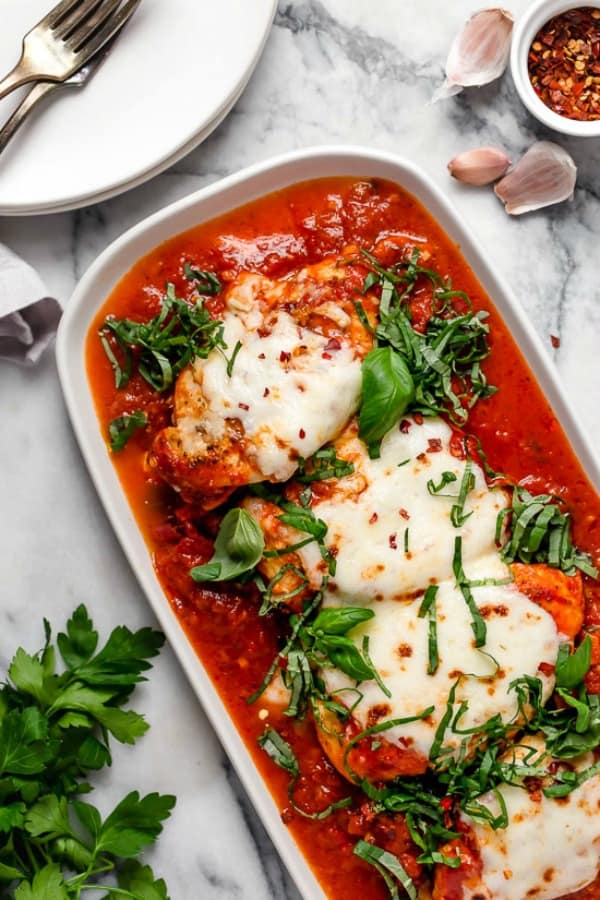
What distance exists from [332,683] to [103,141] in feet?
5.93

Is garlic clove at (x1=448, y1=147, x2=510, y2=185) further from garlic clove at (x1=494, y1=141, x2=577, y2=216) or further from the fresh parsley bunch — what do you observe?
the fresh parsley bunch

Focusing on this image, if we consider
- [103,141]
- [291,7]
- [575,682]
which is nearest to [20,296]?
[103,141]

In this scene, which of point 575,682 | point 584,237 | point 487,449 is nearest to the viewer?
point 575,682

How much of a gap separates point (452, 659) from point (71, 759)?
4.26 feet

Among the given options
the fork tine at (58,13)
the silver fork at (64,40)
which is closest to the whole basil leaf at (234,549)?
the silver fork at (64,40)

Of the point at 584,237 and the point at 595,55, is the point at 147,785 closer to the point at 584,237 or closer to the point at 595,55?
Answer: the point at 584,237

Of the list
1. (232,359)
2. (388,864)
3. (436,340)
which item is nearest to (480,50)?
(436,340)

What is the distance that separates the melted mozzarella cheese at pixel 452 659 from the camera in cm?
278

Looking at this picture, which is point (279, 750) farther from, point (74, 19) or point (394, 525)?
point (74, 19)

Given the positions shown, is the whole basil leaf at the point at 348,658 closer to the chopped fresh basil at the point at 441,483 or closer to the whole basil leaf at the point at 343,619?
the whole basil leaf at the point at 343,619

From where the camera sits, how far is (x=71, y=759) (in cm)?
320

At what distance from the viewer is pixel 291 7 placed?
10.7 feet

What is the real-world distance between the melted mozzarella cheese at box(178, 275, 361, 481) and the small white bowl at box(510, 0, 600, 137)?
3.31ft

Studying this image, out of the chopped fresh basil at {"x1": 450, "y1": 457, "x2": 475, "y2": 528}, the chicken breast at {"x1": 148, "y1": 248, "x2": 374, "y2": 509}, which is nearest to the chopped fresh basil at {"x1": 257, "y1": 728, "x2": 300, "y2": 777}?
the chicken breast at {"x1": 148, "y1": 248, "x2": 374, "y2": 509}
